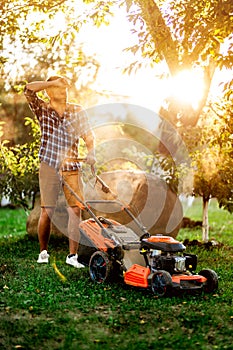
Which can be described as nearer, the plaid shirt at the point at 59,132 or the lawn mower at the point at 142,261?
the lawn mower at the point at 142,261

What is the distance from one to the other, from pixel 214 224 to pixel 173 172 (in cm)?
368

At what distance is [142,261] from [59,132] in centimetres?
153

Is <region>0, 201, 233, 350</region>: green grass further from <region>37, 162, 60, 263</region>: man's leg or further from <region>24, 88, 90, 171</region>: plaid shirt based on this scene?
<region>24, 88, 90, 171</region>: plaid shirt

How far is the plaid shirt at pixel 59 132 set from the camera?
5.61 metres

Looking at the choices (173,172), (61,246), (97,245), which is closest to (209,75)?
(173,172)

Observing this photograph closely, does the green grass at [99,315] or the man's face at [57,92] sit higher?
the man's face at [57,92]

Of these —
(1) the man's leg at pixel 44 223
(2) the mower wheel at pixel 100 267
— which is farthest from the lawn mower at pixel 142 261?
(1) the man's leg at pixel 44 223

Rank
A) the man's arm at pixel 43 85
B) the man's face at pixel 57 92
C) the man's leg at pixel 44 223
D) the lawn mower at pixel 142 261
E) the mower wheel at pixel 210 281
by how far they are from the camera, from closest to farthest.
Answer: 1. the lawn mower at pixel 142 261
2. the mower wheel at pixel 210 281
3. the man's arm at pixel 43 85
4. the man's face at pixel 57 92
5. the man's leg at pixel 44 223

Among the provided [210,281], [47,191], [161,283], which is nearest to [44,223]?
[47,191]

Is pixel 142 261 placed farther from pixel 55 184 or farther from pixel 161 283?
pixel 55 184

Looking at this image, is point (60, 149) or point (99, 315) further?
point (60, 149)

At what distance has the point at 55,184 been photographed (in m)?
5.69

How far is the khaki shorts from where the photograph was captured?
5609 mm

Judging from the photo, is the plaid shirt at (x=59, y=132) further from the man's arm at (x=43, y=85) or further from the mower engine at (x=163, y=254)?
the mower engine at (x=163, y=254)
